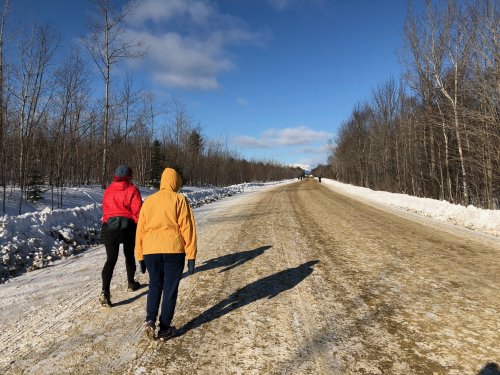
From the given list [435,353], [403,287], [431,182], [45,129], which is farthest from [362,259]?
[431,182]

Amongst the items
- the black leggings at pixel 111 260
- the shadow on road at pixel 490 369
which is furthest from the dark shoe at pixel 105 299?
the shadow on road at pixel 490 369

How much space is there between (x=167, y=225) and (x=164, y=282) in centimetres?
62

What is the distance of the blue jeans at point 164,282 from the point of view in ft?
11.7

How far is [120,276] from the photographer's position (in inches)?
235

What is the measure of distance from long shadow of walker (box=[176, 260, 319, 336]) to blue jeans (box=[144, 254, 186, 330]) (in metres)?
0.34

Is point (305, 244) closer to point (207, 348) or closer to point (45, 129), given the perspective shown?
point (207, 348)

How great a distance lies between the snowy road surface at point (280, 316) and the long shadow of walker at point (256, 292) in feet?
0.06

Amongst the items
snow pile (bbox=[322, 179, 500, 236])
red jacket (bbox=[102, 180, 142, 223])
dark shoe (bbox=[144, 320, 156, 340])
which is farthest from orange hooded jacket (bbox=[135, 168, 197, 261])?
snow pile (bbox=[322, 179, 500, 236])

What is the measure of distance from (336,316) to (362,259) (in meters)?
2.89

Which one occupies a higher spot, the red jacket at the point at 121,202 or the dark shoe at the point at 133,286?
the red jacket at the point at 121,202

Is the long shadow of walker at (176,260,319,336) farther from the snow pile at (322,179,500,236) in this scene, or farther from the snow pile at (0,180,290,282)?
the snow pile at (322,179,500,236)

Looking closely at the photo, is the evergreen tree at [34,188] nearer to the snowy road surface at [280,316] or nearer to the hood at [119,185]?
the snowy road surface at [280,316]

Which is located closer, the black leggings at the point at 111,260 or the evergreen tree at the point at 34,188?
the black leggings at the point at 111,260

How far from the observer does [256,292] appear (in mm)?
4953
